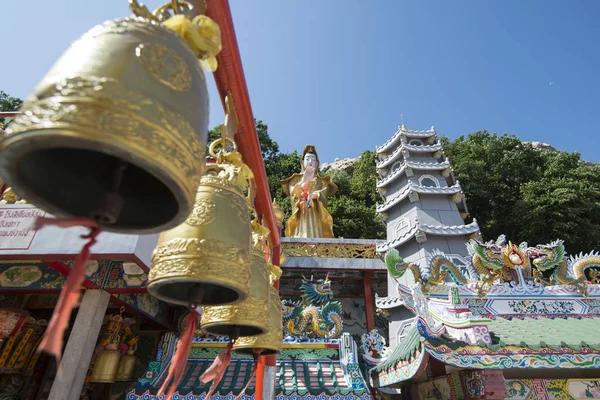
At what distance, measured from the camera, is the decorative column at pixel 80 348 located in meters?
3.56

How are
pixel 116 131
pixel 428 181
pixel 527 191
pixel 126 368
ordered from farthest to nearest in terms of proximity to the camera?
pixel 527 191
pixel 428 181
pixel 126 368
pixel 116 131

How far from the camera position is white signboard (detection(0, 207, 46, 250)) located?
3.20 meters

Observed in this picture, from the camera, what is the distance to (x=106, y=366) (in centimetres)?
521

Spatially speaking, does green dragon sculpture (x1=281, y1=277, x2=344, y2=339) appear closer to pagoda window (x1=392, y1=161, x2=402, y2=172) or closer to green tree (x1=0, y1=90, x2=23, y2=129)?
pagoda window (x1=392, y1=161, x2=402, y2=172)

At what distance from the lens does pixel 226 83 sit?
1882mm

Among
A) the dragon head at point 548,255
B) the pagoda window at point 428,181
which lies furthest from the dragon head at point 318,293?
the pagoda window at point 428,181

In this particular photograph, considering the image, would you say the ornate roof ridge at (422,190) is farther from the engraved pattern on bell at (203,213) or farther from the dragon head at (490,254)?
the engraved pattern on bell at (203,213)

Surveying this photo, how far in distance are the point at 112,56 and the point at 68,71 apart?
0.11 m

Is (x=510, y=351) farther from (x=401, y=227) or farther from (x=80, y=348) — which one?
(x=401, y=227)

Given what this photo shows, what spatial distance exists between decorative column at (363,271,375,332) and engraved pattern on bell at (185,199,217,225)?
27.6 feet

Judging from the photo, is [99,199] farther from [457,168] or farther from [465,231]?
[457,168]

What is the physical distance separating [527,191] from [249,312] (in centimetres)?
1848

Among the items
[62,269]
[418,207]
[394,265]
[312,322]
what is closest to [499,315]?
[394,265]

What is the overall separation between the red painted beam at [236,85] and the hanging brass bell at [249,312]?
517mm
